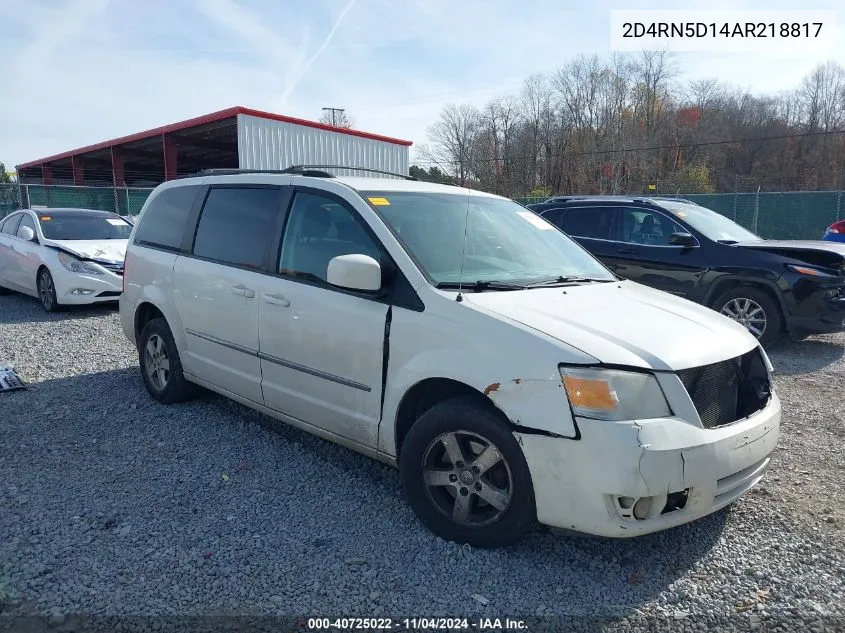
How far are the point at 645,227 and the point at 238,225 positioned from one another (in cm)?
574

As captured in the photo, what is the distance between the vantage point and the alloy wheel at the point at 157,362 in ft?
17.5

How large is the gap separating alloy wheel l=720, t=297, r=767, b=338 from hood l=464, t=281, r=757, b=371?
4.32m

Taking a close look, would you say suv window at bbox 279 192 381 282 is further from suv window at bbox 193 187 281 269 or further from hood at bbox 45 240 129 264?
hood at bbox 45 240 129 264

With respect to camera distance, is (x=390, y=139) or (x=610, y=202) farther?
(x=390, y=139)

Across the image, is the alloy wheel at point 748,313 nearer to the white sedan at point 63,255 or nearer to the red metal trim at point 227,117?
the white sedan at point 63,255

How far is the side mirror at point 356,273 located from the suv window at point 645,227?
592 centimetres

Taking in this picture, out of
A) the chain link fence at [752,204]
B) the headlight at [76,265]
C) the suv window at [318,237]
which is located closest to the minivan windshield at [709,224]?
the suv window at [318,237]

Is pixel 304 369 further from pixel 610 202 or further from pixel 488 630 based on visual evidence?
pixel 610 202

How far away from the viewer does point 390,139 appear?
24.8 m

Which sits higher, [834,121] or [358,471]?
[834,121]

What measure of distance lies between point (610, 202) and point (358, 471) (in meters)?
6.09

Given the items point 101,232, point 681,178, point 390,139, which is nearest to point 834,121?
point 681,178

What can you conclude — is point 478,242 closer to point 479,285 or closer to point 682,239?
point 479,285

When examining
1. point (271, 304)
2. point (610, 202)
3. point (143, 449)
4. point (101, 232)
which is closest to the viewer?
point (271, 304)
